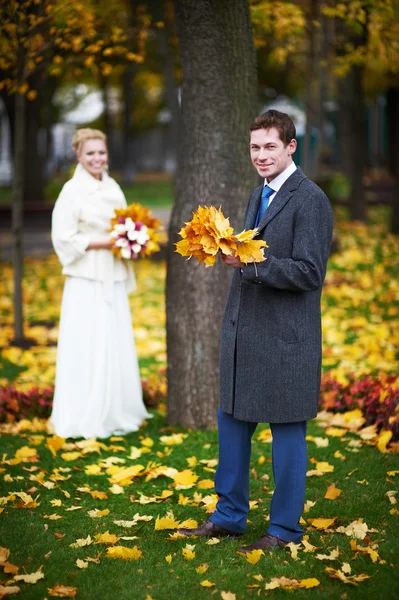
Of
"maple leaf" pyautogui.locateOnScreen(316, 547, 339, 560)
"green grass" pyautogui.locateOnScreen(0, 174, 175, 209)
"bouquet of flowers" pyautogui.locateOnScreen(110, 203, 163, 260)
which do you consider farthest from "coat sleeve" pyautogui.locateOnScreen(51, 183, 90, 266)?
"green grass" pyautogui.locateOnScreen(0, 174, 175, 209)

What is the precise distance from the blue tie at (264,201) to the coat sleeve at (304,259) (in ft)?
0.81

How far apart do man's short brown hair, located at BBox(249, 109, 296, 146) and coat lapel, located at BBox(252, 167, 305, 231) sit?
165 millimetres

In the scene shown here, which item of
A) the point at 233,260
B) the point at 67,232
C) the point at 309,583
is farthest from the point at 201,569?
the point at 67,232

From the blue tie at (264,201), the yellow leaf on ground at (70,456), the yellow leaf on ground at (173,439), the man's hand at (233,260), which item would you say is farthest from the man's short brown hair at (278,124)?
the yellow leaf on ground at (70,456)

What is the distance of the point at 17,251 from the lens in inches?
356

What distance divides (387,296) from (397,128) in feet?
28.0

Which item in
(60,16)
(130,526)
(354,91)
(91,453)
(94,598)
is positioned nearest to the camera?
(94,598)

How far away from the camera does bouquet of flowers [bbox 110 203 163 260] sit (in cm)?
593

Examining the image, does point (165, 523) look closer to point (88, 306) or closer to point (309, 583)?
point (309, 583)

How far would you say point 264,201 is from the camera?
12.6 ft

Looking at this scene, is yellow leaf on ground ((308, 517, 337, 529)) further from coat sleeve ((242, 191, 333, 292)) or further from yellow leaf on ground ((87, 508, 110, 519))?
coat sleeve ((242, 191, 333, 292))

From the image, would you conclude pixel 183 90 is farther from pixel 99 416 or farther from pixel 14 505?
pixel 14 505

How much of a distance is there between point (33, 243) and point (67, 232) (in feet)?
40.3

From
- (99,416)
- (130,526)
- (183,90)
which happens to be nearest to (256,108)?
(183,90)
